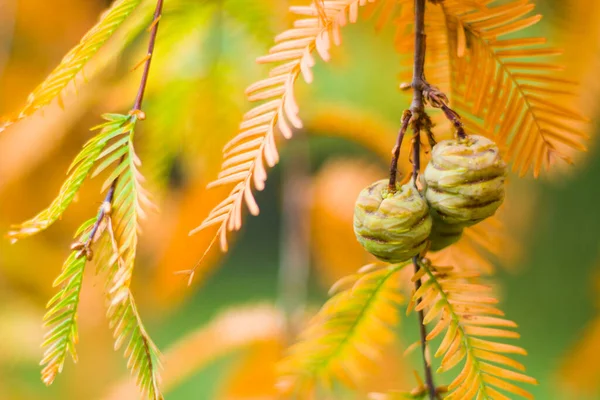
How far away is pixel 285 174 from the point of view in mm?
964

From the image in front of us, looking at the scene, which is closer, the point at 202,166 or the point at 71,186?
the point at 71,186

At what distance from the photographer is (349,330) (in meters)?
0.38

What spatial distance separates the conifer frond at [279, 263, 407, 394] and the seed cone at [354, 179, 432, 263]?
0.06 m

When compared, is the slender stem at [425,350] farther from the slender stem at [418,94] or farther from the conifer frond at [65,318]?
the conifer frond at [65,318]

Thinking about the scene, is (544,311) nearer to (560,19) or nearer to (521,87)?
(560,19)

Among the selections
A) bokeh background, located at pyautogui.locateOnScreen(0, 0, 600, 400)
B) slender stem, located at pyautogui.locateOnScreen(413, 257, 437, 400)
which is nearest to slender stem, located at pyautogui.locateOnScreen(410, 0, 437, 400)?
slender stem, located at pyautogui.locateOnScreen(413, 257, 437, 400)

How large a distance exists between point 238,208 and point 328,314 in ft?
0.36

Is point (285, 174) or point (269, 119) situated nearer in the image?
point (269, 119)

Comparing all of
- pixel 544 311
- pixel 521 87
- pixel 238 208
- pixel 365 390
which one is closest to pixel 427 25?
pixel 521 87

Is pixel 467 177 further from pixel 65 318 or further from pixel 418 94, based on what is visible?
pixel 65 318

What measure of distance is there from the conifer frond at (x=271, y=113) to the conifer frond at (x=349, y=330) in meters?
0.10

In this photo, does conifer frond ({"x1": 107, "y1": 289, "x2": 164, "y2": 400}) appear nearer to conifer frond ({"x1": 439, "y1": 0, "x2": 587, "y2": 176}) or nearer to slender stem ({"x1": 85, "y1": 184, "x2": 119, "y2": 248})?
slender stem ({"x1": 85, "y1": 184, "x2": 119, "y2": 248})

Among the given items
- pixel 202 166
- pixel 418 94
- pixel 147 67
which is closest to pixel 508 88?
pixel 418 94

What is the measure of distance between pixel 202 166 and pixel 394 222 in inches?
18.2
